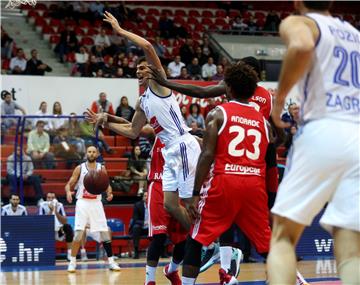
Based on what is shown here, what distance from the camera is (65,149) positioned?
16312mm

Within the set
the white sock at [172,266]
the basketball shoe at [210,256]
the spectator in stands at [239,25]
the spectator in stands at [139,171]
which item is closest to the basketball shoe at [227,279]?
the white sock at [172,266]

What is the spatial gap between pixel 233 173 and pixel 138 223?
9493 mm

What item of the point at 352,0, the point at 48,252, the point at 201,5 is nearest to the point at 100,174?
the point at 48,252

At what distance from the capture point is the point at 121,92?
2006cm

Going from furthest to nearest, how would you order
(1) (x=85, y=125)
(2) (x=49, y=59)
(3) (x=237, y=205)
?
(2) (x=49, y=59) < (1) (x=85, y=125) < (3) (x=237, y=205)

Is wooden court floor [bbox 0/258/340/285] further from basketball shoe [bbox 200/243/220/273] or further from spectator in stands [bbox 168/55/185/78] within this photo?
spectator in stands [bbox 168/55/185/78]

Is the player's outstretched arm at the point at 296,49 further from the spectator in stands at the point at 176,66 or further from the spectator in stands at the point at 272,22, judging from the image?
the spectator in stands at the point at 272,22

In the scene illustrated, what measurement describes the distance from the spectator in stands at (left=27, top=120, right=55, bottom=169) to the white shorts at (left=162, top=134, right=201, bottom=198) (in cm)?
820

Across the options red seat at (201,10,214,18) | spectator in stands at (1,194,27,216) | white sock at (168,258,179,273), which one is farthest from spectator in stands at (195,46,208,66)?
white sock at (168,258,179,273)

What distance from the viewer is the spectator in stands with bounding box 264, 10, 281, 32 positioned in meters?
25.6

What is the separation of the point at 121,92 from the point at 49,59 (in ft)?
11.0

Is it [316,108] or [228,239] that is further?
[228,239]

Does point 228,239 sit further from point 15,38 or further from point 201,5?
point 201,5

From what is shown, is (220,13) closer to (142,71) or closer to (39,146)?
(39,146)
